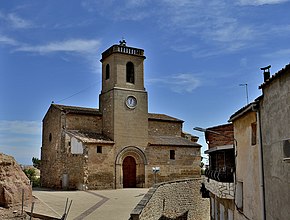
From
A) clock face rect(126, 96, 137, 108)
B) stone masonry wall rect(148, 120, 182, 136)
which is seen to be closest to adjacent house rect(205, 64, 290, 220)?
clock face rect(126, 96, 137, 108)

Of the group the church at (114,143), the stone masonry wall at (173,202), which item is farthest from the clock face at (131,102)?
the stone masonry wall at (173,202)

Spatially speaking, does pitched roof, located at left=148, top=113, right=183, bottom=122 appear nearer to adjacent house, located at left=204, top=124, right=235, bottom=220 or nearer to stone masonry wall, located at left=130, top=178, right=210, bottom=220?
stone masonry wall, located at left=130, top=178, right=210, bottom=220

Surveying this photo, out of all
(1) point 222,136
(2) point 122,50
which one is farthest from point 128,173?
(1) point 222,136

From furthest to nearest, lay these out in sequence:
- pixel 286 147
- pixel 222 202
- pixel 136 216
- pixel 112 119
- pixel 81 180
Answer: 1. pixel 112 119
2. pixel 81 180
3. pixel 222 202
4. pixel 136 216
5. pixel 286 147

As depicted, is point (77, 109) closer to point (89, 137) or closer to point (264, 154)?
point (89, 137)

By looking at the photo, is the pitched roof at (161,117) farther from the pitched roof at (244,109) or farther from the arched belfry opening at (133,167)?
the pitched roof at (244,109)

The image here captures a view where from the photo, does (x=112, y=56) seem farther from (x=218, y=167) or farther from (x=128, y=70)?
(x=218, y=167)

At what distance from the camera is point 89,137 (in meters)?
30.0

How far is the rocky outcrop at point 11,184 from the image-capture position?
16203mm

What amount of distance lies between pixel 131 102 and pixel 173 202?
1267 centimetres

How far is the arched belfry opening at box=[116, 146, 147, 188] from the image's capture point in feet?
103

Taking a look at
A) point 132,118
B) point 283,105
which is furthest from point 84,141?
point 283,105

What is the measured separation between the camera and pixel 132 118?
1283 inches

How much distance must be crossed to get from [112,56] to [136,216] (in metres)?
21.1
